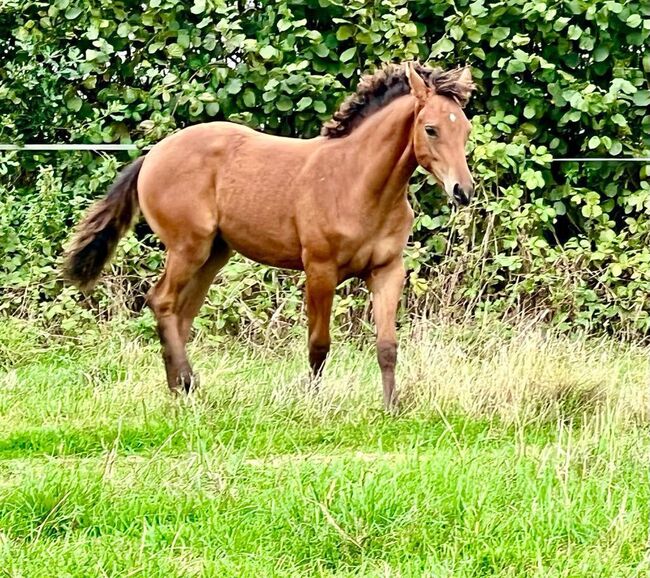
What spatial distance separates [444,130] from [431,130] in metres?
0.08

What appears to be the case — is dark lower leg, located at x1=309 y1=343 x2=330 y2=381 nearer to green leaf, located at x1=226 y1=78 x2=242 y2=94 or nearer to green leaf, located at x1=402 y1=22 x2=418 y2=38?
green leaf, located at x1=226 y1=78 x2=242 y2=94

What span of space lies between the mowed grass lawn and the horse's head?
1.09 m

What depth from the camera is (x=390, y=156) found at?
5621mm

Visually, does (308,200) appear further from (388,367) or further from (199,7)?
(199,7)

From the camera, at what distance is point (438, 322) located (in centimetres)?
750

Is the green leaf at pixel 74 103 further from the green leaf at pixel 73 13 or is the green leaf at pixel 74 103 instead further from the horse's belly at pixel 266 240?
the horse's belly at pixel 266 240

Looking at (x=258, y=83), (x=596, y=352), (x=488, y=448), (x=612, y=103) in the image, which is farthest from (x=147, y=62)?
(x=488, y=448)

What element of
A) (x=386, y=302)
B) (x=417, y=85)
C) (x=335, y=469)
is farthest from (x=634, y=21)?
(x=335, y=469)

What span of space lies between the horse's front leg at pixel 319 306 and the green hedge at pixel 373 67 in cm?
186

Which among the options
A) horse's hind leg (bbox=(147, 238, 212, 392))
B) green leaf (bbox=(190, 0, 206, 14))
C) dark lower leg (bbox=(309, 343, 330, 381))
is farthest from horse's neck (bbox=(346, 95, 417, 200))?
green leaf (bbox=(190, 0, 206, 14))

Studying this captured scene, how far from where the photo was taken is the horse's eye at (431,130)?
5.35m

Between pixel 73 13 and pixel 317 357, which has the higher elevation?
pixel 73 13

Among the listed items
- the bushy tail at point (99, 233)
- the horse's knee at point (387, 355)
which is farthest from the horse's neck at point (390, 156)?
the bushy tail at point (99, 233)

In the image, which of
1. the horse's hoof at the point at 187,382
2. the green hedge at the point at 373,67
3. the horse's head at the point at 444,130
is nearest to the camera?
the horse's head at the point at 444,130
